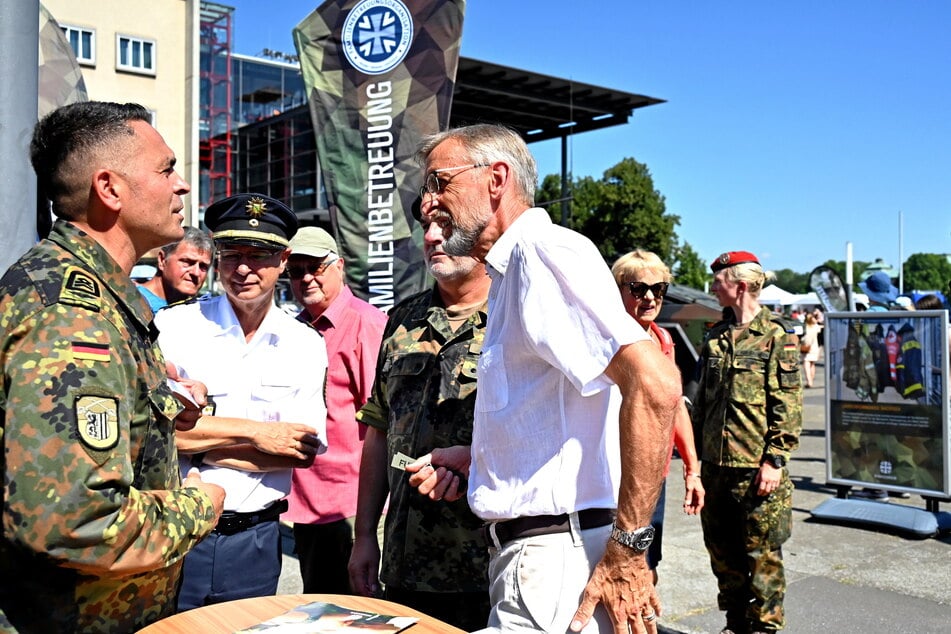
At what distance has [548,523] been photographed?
1.96 m

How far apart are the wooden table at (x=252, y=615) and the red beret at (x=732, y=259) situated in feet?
11.8

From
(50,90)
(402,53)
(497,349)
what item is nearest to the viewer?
(497,349)

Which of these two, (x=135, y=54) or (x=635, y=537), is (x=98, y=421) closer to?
(x=635, y=537)

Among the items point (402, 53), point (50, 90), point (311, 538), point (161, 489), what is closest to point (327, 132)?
point (402, 53)

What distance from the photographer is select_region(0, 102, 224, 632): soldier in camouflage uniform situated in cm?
168

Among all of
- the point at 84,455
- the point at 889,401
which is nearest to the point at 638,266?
the point at 84,455

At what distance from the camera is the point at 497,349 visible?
2.03m

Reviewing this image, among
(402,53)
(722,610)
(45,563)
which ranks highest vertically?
(402,53)

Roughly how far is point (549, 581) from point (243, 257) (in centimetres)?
189

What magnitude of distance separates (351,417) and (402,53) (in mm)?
3305

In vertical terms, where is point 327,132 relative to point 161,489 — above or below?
above

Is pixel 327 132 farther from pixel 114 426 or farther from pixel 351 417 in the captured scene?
pixel 114 426

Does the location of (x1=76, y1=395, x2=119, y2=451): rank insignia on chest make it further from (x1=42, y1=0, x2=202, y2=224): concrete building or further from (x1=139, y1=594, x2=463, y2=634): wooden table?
(x1=42, y1=0, x2=202, y2=224): concrete building

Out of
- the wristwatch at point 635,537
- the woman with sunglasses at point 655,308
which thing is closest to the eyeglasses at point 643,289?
the woman with sunglasses at point 655,308
